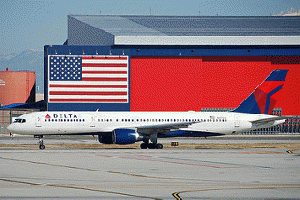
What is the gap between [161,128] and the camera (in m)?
49.6

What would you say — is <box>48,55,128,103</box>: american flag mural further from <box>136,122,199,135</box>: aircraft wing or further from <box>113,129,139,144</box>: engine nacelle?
<box>113,129,139,144</box>: engine nacelle

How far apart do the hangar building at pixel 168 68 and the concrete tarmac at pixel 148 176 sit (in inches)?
1723

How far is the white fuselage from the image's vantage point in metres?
49.0

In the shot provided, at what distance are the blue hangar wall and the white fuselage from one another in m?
31.4

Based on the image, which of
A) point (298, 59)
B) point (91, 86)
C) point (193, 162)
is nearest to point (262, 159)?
point (193, 162)

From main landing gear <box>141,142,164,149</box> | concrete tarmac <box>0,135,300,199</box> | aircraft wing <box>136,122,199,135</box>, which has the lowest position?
main landing gear <box>141,142,164,149</box>

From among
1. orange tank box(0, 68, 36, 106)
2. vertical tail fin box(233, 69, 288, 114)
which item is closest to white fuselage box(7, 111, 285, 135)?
vertical tail fin box(233, 69, 288, 114)

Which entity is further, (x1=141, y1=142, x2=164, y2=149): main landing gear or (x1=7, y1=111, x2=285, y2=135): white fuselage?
(x1=141, y1=142, x2=164, y2=149): main landing gear

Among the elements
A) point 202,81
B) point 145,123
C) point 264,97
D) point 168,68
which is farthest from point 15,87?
point 264,97

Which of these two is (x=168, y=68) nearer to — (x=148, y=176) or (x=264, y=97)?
(x=264, y=97)

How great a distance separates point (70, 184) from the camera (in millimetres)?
23906

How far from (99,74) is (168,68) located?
11608 mm

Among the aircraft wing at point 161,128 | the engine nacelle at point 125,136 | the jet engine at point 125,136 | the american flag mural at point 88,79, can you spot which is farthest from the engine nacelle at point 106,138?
the american flag mural at point 88,79

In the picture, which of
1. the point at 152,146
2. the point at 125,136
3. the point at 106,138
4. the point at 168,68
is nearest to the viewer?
the point at 125,136
